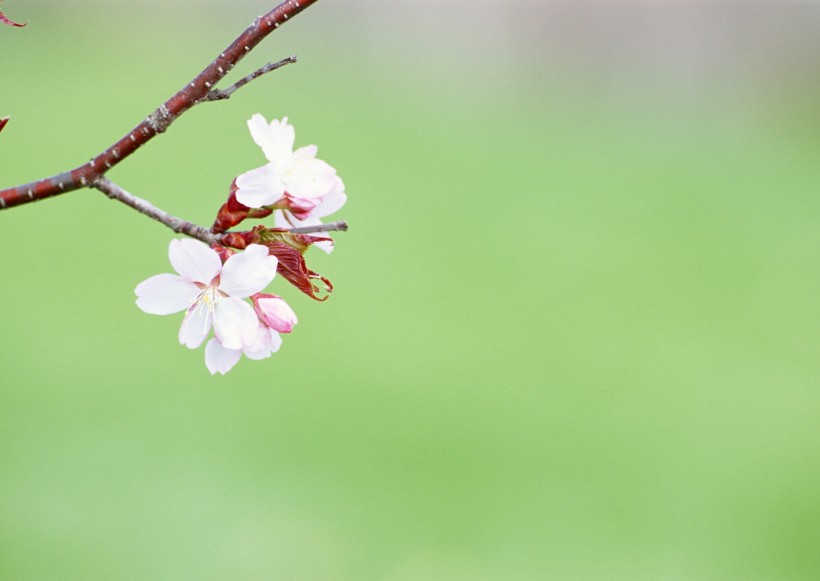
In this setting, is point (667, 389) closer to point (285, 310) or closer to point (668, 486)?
point (668, 486)

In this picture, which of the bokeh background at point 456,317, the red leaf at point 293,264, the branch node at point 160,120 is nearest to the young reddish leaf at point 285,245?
the red leaf at point 293,264

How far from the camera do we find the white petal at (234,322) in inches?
27.7

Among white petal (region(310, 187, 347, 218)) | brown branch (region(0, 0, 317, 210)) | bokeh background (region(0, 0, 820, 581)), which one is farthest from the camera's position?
bokeh background (region(0, 0, 820, 581))

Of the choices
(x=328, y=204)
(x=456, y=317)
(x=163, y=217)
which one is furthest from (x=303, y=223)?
(x=456, y=317)

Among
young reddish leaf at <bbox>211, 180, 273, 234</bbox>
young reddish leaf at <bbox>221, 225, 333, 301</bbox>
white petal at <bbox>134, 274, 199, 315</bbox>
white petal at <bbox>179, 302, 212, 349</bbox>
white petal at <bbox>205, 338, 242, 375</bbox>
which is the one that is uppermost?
young reddish leaf at <bbox>211, 180, 273, 234</bbox>

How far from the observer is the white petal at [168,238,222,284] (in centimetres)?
68

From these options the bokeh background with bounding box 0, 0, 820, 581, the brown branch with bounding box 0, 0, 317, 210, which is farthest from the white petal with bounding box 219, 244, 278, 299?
the bokeh background with bounding box 0, 0, 820, 581

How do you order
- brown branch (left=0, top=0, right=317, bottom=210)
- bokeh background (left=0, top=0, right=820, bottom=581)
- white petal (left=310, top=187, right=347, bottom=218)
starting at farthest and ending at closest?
bokeh background (left=0, top=0, right=820, bottom=581) → white petal (left=310, top=187, right=347, bottom=218) → brown branch (left=0, top=0, right=317, bottom=210)

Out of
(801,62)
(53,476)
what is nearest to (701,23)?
(801,62)

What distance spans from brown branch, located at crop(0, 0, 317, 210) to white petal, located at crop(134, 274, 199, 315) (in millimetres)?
98

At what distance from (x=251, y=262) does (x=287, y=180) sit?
0.07m

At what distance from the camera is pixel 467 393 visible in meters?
5.99

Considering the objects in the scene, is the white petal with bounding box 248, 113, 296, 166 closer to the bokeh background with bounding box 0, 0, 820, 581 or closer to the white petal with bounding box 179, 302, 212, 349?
the white petal with bounding box 179, 302, 212, 349

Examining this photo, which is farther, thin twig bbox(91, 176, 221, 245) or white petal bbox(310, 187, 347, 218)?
white petal bbox(310, 187, 347, 218)
